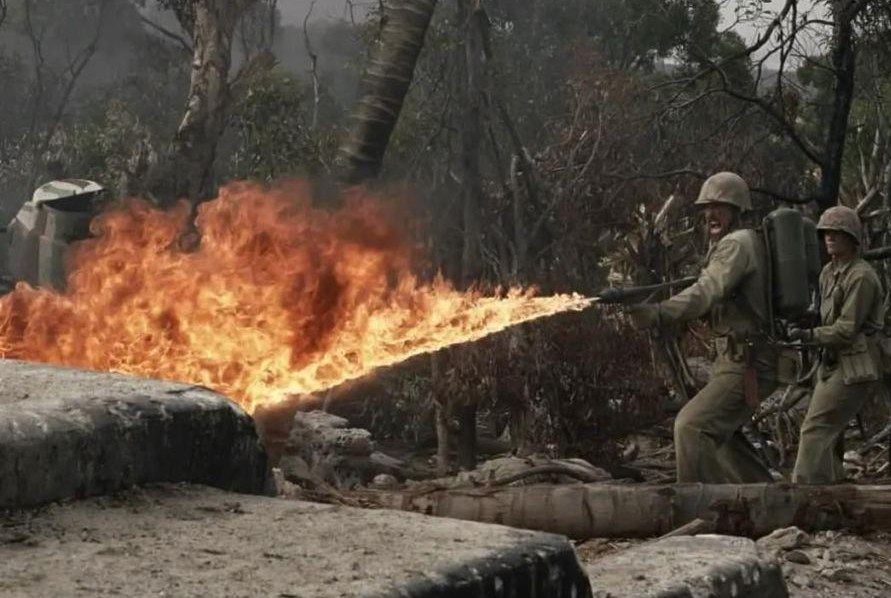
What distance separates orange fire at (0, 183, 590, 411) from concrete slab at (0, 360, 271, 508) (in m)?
2.14

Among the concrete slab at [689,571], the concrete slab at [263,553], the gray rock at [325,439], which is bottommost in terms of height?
the gray rock at [325,439]

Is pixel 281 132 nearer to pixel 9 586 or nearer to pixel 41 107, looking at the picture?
pixel 9 586

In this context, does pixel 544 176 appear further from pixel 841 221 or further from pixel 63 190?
pixel 841 221

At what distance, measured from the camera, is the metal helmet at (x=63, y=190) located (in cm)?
1446

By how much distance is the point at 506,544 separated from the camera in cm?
309

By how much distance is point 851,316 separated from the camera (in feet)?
25.7

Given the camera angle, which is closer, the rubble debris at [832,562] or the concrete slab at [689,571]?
the concrete slab at [689,571]

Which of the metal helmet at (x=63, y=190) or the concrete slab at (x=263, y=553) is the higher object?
the metal helmet at (x=63, y=190)

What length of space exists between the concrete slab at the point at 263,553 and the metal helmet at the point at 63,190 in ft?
37.9

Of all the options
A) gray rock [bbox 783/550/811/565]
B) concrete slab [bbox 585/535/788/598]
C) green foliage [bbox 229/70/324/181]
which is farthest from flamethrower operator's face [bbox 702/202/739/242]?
green foliage [bbox 229/70/324/181]

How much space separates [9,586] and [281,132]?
19.2 metres

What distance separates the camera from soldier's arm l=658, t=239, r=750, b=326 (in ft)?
23.7

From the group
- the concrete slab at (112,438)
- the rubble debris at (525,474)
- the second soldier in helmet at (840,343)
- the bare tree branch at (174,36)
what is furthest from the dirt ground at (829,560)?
the bare tree branch at (174,36)

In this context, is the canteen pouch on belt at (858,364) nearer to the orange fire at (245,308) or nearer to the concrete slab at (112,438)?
the orange fire at (245,308)
